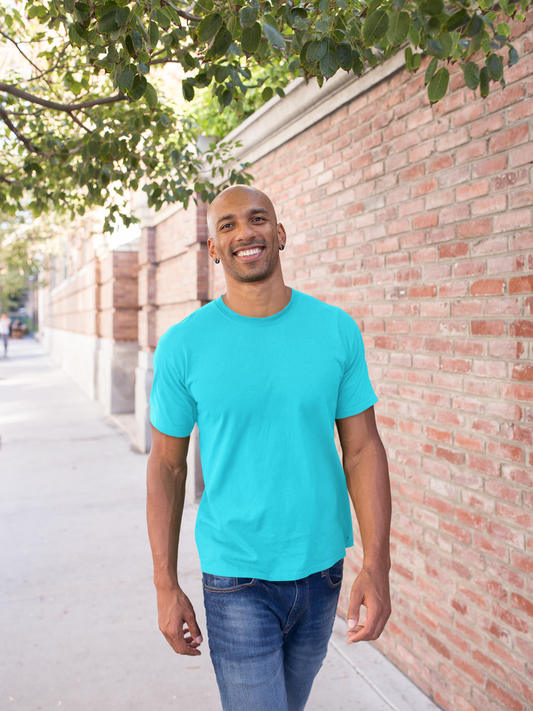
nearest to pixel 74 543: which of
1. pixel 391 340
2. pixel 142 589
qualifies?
pixel 142 589

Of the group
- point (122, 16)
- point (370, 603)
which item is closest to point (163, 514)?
point (370, 603)

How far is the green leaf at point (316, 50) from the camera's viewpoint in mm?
2154

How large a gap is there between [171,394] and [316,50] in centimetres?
131

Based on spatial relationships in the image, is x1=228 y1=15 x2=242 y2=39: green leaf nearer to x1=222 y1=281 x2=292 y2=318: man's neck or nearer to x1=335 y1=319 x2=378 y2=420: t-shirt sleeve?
x1=222 y1=281 x2=292 y2=318: man's neck

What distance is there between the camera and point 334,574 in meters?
2.02

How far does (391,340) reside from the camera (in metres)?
3.53

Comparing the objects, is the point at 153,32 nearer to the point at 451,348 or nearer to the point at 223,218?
the point at 223,218

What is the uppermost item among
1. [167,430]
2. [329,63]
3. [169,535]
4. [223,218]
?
[329,63]

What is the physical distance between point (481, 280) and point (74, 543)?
4448mm

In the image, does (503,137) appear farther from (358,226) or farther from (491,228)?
(358,226)

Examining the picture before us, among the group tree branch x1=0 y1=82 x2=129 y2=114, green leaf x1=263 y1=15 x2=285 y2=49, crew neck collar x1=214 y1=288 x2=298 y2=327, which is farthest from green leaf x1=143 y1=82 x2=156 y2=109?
tree branch x1=0 y1=82 x2=129 y2=114

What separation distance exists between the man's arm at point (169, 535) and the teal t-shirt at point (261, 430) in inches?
3.2

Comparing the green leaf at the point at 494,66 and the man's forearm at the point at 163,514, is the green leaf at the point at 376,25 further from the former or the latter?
the man's forearm at the point at 163,514

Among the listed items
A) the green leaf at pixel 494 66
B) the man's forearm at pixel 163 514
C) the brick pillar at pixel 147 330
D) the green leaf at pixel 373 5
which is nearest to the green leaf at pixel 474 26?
the green leaf at pixel 373 5
